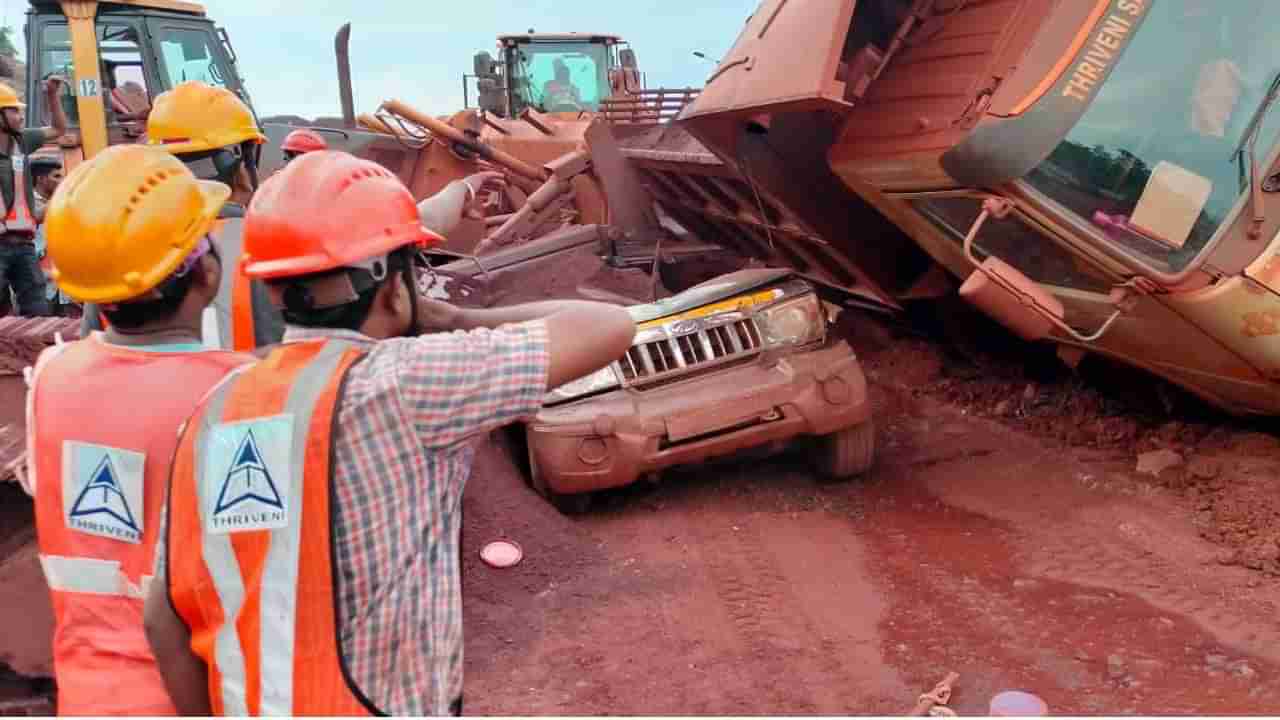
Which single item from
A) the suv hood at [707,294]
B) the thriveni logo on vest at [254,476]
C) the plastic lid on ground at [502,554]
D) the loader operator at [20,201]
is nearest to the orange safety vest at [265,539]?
the thriveni logo on vest at [254,476]

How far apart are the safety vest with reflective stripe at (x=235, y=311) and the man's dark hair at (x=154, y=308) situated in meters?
0.88

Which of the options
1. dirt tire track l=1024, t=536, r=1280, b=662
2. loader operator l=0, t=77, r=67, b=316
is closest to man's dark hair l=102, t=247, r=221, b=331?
dirt tire track l=1024, t=536, r=1280, b=662

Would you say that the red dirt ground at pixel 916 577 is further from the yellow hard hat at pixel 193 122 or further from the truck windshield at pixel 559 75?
the truck windshield at pixel 559 75

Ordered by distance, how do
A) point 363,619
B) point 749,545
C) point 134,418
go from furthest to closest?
point 749,545, point 134,418, point 363,619

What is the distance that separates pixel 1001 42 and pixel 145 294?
3770 millimetres

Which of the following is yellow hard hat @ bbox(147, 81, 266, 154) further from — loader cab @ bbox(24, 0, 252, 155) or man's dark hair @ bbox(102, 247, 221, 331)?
loader cab @ bbox(24, 0, 252, 155)

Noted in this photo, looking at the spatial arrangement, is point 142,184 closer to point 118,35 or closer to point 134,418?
point 134,418

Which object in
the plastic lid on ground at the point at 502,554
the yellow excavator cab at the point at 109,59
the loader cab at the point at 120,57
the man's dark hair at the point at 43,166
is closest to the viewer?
the plastic lid on ground at the point at 502,554

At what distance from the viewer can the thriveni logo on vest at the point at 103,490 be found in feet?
6.27

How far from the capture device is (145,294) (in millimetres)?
1962

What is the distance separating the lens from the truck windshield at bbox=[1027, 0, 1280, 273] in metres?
4.27

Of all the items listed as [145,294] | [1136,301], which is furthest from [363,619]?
[1136,301]

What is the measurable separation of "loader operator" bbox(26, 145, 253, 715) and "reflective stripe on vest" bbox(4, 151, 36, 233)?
6770 millimetres

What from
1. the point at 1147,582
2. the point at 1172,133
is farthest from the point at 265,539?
the point at 1172,133
